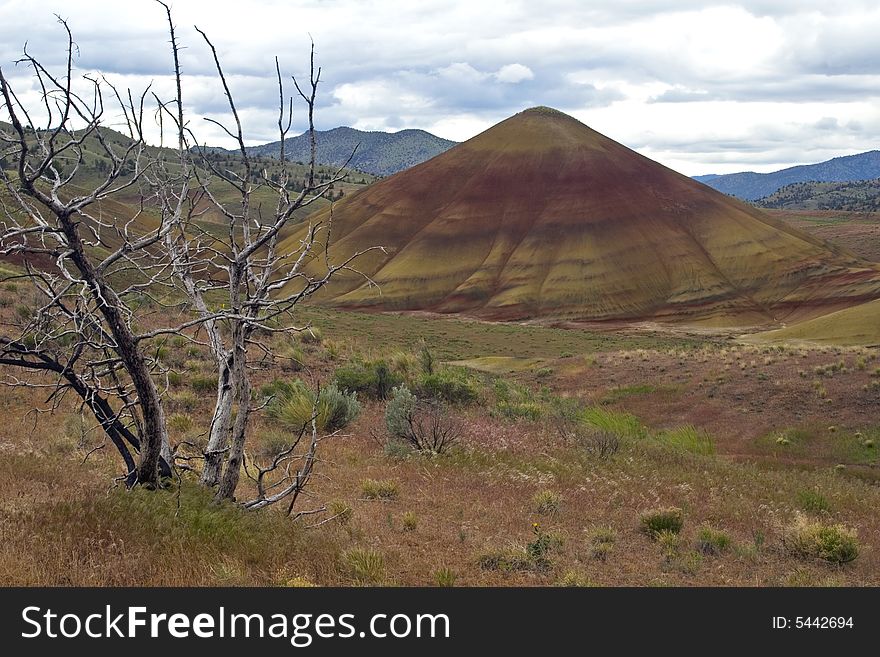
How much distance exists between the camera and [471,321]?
68.5m

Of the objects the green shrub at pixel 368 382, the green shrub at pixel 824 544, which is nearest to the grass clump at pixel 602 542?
the green shrub at pixel 824 544

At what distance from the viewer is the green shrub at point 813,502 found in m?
11.6

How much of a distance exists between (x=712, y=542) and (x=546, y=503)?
2.19m

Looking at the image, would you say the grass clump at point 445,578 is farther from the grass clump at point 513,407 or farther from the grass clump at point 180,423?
the grass clump at point 513,407

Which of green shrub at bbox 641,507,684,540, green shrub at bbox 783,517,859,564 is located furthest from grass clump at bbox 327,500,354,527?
green shrub at bbox 783,517,859,564

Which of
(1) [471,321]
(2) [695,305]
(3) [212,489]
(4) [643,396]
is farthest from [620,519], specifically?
(2) [695,305]

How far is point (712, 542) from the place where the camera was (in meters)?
8.48

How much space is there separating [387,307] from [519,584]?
6867 centimetres

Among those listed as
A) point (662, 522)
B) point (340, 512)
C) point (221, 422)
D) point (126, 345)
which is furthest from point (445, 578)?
point (662, 522)

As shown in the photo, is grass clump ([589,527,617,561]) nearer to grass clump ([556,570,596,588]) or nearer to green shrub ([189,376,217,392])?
grass clump ([556,570,596,588])

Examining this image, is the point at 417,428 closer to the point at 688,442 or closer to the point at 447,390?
the point at 447,390

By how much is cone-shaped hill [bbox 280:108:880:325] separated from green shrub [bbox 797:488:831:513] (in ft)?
171

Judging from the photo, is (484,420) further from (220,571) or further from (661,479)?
(220,571)

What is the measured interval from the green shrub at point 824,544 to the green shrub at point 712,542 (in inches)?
31.7
